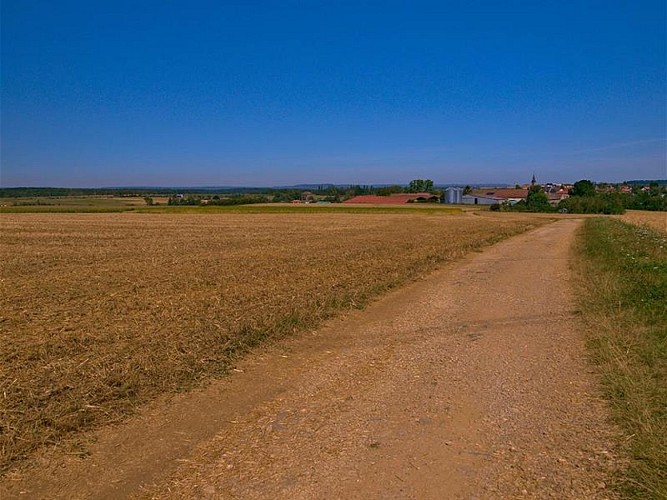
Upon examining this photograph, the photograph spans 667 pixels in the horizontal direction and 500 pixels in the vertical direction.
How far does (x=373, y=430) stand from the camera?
4.84m

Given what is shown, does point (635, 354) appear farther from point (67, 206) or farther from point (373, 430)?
point (67, 206)

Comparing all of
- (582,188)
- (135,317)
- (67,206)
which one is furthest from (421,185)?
(135,317)

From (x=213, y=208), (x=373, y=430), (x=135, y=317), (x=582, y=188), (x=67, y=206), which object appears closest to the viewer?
(x=373, y=430)

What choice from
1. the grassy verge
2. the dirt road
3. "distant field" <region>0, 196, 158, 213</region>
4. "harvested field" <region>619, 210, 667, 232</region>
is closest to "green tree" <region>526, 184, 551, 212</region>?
"harvested field" <region>619, 210, 667, 232</region>

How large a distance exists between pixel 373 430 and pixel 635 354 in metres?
4.10

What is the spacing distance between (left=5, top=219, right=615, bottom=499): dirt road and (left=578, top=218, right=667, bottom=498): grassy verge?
22 cm

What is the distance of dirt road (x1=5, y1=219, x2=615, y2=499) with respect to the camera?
12.9ft

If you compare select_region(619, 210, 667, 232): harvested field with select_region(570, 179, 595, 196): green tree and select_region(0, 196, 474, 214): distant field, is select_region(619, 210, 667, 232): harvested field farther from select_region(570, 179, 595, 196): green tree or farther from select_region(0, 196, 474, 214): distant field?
select_region(570, 179, 595, 196): green tree

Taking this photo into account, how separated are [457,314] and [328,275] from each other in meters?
5.10

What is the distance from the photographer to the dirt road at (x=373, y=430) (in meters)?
3.94

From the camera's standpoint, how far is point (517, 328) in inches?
352

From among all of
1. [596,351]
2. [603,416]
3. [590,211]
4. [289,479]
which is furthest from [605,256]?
[590,211]

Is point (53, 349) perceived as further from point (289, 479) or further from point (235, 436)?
point (289, 479)

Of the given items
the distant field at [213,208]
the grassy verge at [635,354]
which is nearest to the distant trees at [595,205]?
the distant field at [213,208]
